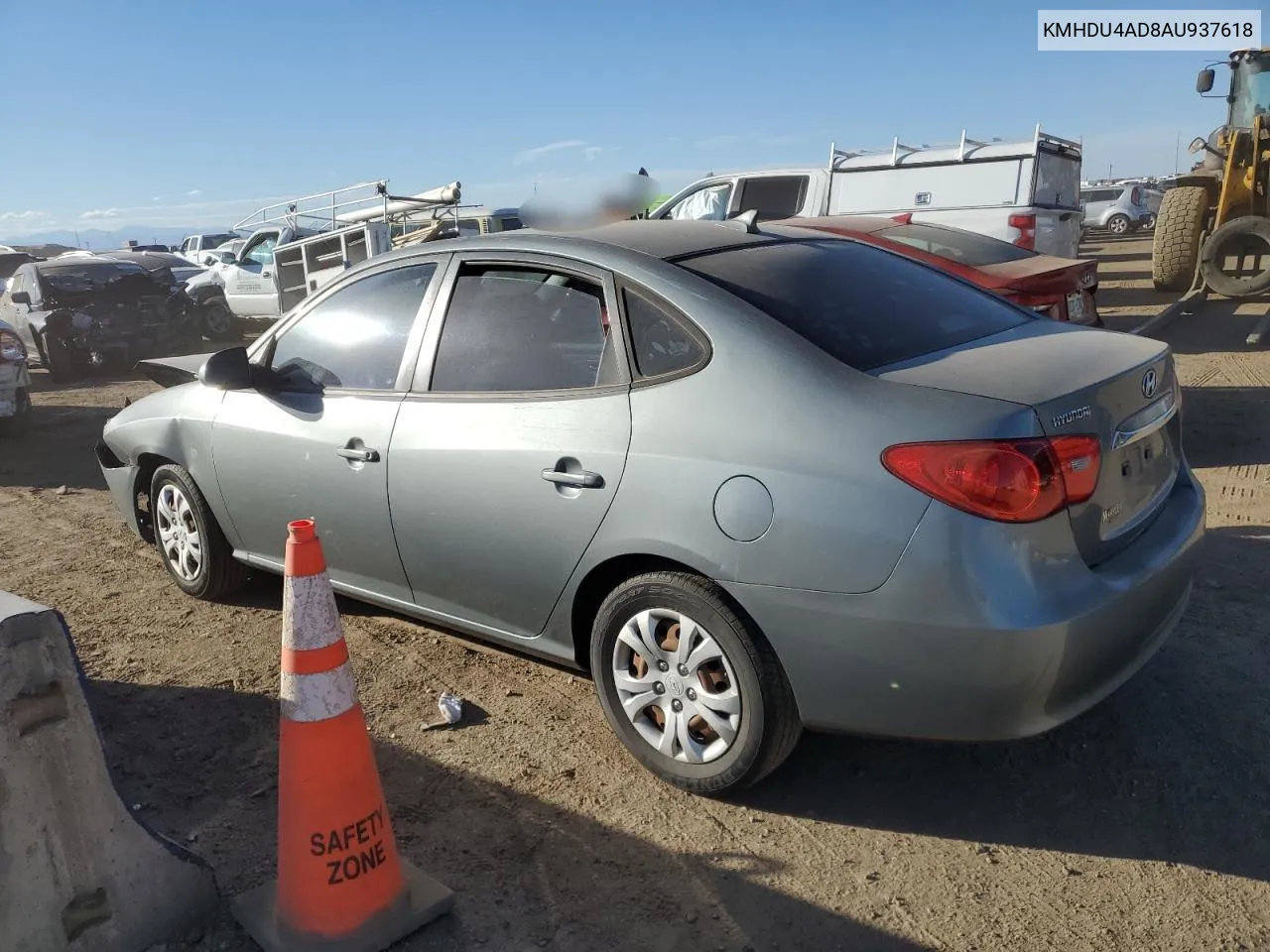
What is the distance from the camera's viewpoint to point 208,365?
4.01m

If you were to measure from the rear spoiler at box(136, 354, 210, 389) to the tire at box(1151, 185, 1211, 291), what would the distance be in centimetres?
1351

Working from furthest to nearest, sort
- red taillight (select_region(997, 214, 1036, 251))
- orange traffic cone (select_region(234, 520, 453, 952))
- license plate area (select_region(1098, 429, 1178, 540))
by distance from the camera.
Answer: red taillight (select_region(997, 214, 1036, 251)) → license plate area (select_region(1098, 429, 1178, 540)) → orange traffic cone (select_region(234, 520, 453, 952))

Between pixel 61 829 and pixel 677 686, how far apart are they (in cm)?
159

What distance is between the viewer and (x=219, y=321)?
16594 mm

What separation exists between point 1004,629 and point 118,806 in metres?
2.16

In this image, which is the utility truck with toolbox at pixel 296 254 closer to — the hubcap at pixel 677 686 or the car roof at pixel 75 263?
the car roof at pixel 75 263

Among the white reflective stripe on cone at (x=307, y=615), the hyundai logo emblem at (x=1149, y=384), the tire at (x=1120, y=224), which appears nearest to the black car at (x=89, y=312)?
the white reflective stripe on cone at (x=307, y=615)

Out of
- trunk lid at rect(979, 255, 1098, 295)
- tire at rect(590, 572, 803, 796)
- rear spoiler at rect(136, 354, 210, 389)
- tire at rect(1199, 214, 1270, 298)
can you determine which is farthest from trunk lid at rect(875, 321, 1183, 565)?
tire at rect(1199, 214, 1270, 298)

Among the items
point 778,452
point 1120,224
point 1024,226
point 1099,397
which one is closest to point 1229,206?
point 1024,226

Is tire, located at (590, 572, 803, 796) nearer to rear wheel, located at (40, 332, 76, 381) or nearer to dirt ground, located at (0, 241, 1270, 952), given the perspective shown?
dirt ground, located at (0, 241, 1270, 952)

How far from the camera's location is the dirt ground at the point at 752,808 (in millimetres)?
2527

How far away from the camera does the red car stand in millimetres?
6828

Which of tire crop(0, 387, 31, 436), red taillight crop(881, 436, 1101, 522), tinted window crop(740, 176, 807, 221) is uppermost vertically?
tinted window crop(740, 176, 807, 221)

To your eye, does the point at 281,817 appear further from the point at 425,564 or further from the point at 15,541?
the point at 15,541
